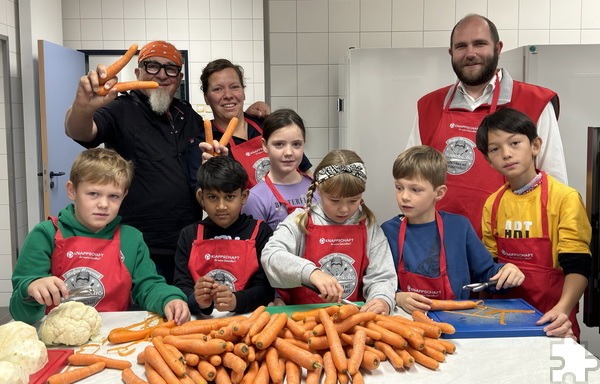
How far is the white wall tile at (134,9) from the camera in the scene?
563cm

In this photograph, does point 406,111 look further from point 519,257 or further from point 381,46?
point 519,257

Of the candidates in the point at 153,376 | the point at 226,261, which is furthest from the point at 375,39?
the point at 153,376

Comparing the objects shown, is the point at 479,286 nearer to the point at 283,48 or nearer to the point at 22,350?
the point at 22,350

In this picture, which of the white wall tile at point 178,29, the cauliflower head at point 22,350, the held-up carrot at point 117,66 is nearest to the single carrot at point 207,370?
the cauliflower head at point 22,350

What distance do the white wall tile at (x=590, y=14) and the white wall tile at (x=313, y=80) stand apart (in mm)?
1693

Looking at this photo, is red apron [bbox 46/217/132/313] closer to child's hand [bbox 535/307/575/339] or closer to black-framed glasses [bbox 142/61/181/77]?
black-framed glasses [bbox 142/61/181/77]

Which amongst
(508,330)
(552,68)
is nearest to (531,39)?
(552,68)

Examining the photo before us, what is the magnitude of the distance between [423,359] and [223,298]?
602 mm

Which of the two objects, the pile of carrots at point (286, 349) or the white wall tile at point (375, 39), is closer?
the pile of carrots at point (286, 349)

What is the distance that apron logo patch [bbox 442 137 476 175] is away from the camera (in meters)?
2.37

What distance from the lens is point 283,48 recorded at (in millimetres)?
3709

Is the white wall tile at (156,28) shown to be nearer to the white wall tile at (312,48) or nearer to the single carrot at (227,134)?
the white wall tile at (312,48)

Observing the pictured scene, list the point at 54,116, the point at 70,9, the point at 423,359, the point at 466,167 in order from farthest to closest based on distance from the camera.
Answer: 1. the point at 70,9
2. the point at 54,116
3. the point at 466,167
4. the point at 423,359

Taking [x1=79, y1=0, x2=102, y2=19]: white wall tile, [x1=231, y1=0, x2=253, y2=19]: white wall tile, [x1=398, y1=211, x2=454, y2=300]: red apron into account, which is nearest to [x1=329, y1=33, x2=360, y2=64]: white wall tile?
[x1=398, y1=211, x2=454, y2=300]: red apron
